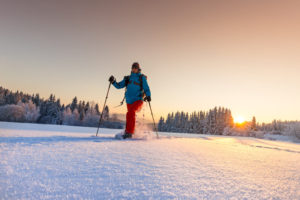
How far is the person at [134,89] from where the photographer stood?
3661mm

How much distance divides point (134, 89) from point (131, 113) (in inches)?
25.7

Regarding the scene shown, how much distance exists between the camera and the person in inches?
144

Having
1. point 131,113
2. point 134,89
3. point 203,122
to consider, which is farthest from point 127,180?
point 203,122

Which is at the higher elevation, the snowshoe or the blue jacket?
the blue jacket

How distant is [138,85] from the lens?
12.7 feet

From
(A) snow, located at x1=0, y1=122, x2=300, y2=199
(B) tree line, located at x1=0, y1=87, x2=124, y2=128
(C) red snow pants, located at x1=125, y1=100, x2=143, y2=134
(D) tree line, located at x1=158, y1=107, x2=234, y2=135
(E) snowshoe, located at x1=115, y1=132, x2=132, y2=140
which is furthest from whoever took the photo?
(D) tree line, located at x1=158, y1=107, x2=234, y2=135

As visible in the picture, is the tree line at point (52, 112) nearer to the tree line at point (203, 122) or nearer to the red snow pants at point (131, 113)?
the tree line at point (203, 122)

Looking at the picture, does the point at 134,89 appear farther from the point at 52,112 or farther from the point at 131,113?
the point at 52,112

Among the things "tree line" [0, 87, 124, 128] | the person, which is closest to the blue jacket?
the person

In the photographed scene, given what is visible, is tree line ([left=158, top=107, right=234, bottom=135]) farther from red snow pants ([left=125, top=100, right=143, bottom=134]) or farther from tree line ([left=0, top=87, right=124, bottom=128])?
red snow pants ([left=125, top=100, right=143, bottom=134])

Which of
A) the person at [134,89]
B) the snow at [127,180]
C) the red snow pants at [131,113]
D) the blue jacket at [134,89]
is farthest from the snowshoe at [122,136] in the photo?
the snow at [127,180]

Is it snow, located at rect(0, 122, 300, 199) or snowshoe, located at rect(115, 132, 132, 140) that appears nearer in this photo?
snow, located at rect(0, 122, 300, 199)

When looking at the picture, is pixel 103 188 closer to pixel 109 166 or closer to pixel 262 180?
pixel 109 166

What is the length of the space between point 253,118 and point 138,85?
70.4 meters
